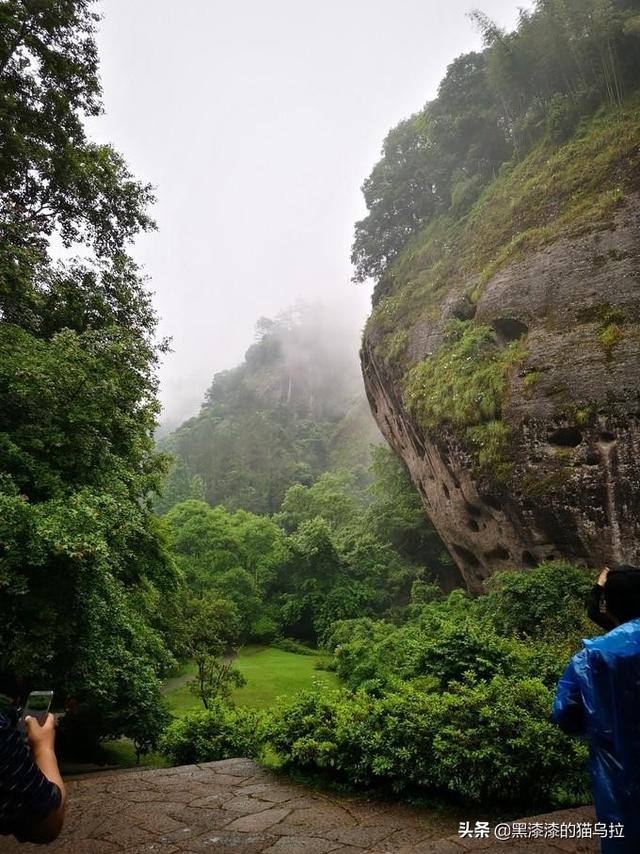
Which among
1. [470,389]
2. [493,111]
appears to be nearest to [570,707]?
[470,389]

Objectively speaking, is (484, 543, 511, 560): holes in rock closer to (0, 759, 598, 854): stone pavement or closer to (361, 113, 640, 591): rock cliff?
(361, 113, 640, 591): rock cliff

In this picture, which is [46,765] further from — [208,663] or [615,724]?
[208,663]

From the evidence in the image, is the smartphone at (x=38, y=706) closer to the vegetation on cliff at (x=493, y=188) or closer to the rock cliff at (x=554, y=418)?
the rock cliff at (x=554, y=418)

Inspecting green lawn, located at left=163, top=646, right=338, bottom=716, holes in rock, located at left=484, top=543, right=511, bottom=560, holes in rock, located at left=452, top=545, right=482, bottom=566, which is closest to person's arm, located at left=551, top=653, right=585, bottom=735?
green lawn, located at left=163, top=646, right=338, bottom=716

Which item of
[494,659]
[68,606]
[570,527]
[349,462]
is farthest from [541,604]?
[349,462]

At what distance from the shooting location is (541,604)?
1101 centimetres

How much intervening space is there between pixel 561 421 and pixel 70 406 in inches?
471

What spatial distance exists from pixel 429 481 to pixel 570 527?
256 inches

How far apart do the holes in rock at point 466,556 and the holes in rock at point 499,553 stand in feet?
3.61

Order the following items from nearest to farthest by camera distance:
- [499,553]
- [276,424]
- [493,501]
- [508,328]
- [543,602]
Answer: [543,602]
[493,501]
[499,553]
[508,328]
[276,424]

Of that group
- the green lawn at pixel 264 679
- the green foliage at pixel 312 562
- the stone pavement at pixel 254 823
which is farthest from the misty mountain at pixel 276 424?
the stone pavement at pixel 254 823

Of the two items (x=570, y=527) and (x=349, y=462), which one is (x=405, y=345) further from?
(x=349, y=462)

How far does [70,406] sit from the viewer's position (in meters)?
6.68

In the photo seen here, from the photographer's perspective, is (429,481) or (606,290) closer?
(606,290)
